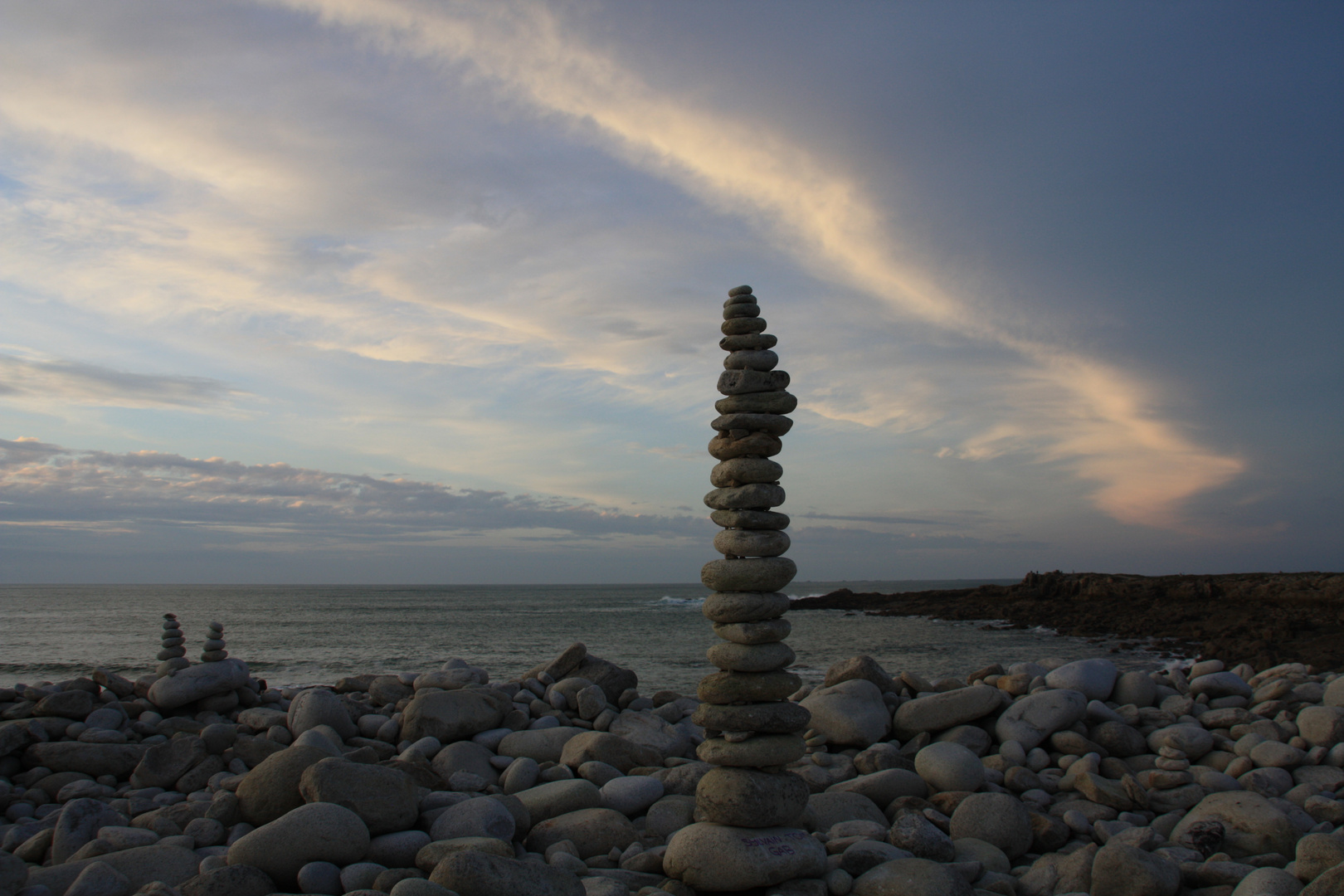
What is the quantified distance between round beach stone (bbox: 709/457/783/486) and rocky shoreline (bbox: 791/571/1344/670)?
20.4m

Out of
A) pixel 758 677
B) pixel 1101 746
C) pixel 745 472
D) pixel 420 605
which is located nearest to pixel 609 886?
pixel 758 677

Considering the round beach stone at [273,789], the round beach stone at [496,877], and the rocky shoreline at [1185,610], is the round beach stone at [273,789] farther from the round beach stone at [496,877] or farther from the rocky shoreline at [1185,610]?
the rocky shoreline at [1185,610]

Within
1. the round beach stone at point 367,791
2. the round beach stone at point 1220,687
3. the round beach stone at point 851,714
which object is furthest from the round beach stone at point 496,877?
the round beach stone at point 1220,687

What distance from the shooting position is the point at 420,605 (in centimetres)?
8312

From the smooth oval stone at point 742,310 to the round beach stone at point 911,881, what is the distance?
5088 mm

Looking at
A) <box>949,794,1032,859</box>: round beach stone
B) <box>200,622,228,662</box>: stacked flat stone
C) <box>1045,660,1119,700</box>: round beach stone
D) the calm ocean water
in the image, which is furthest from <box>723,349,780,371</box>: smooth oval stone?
the calm ocean water

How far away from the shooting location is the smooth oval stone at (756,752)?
6.91 meters

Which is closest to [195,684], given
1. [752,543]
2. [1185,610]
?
[752,543]

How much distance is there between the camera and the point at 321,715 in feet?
36.0

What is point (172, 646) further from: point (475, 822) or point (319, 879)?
point (319, 879)

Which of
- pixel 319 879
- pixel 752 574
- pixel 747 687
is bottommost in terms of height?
pixel 319 879

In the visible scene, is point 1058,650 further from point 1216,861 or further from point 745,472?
point 745,472

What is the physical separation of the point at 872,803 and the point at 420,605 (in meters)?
80.9

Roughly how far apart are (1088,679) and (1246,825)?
4.29 metres
